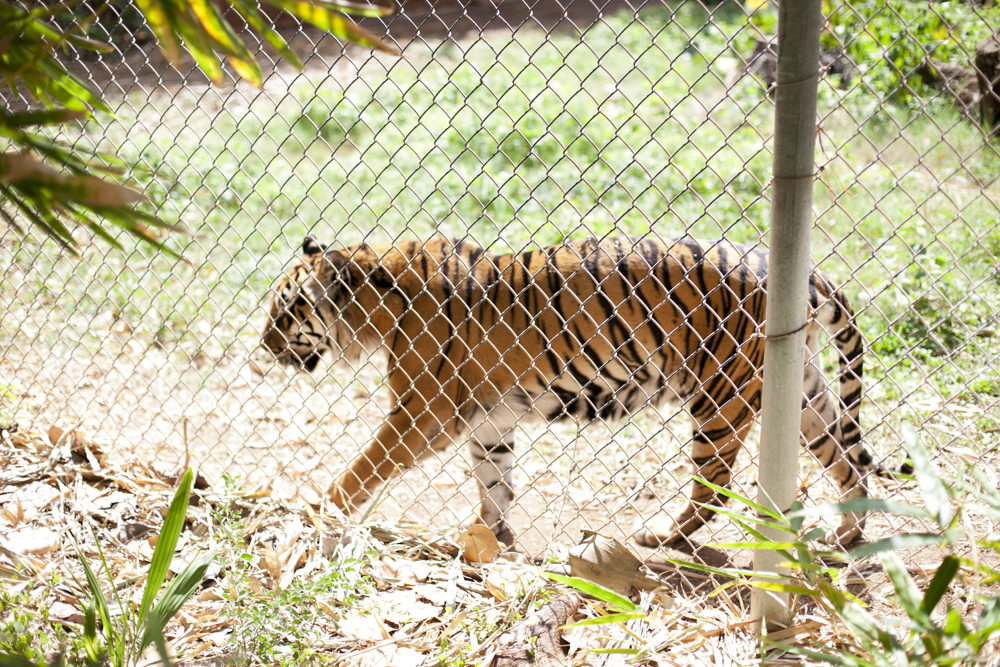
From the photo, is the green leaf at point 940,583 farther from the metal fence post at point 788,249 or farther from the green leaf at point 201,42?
the green leaf at point 201,42

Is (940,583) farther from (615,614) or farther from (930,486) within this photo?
(615,614)

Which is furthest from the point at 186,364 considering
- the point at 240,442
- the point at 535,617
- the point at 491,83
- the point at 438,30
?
the point at 438,30

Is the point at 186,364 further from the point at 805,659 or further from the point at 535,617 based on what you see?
the point at 805,659

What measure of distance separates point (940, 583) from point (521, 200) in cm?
514

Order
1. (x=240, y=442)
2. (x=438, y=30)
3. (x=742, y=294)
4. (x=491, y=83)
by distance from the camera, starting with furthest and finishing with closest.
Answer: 1. (x=438, y=30)
2. (x=491, y=83)
3. (x=240, y=442)
4. (x=742, y=294)

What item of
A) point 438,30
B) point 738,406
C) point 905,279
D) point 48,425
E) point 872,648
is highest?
point 438,30

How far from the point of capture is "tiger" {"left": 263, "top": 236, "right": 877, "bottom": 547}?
274 cm

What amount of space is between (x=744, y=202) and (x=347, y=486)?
4221 mm

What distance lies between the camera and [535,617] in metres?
2.00

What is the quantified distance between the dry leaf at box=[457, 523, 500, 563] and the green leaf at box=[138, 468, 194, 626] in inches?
36.0

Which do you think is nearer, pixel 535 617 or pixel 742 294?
pixel 535 617

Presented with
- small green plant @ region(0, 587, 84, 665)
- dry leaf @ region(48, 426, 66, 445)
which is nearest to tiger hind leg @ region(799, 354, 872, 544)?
small green plant @ region(0, 587, 84, 665)

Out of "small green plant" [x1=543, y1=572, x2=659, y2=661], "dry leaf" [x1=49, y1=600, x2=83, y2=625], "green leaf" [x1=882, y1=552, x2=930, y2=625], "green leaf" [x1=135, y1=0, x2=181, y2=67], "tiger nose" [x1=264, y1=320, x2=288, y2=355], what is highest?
"green leaf" [x1=135, y1=0, x2=181, y2=67]

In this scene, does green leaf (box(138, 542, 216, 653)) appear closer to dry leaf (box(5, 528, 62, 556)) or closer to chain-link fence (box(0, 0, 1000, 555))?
chain-link fence (box(0, 0, 1000, 555))
